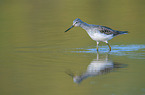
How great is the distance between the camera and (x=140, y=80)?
7.55m

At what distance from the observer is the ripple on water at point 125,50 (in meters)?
10.3

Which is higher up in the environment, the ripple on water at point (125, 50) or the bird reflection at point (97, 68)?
the ripple on water at point (125, 50)

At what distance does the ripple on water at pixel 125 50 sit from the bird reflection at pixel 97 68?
829 millimetres

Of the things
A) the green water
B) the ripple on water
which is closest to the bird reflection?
the green water

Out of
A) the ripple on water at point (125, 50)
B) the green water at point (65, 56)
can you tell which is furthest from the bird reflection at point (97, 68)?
the ripple on water at point (125, 50)

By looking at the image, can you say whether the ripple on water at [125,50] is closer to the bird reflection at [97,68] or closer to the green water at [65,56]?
the green water at [65,56]

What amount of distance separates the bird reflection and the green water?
0.03 meters

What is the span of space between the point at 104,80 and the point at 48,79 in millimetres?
1287

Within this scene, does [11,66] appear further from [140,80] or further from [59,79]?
[140,80]

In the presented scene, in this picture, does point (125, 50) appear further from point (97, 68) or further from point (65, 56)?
point (97, 68)

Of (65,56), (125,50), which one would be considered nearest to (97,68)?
(65,56)

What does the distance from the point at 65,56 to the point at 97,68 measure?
6.00 ft

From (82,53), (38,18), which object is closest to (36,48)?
(82,53)

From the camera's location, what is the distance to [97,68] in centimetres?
875
